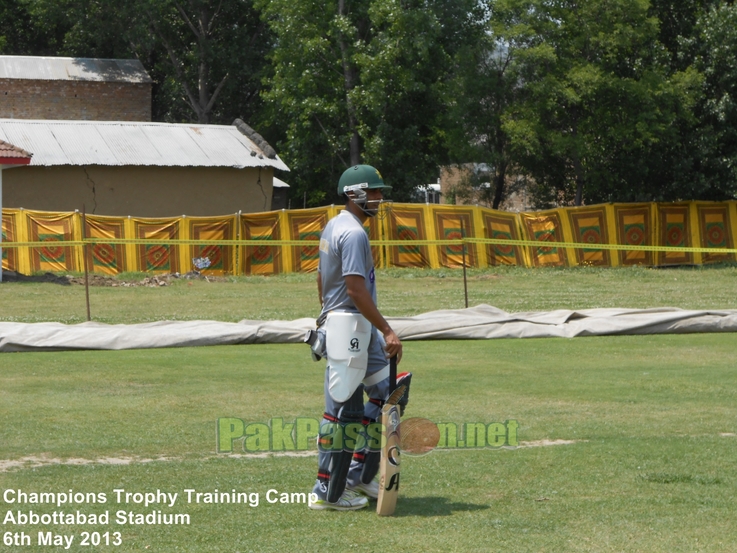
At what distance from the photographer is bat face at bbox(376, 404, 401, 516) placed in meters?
5.33

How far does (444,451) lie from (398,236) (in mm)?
24522

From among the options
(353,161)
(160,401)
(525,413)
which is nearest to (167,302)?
(160,401)

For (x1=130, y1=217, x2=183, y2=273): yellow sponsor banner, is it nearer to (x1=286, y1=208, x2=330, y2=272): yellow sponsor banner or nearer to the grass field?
(x1=286, y1=208, x2=330, y2=272): yellow sponsor banner

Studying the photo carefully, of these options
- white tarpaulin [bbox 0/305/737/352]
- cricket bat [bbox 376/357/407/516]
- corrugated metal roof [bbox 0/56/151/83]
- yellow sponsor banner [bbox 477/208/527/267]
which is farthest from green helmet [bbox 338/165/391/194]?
corrugated metal roof [bbox 0/56/151/83]

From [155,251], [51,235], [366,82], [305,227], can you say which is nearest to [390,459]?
[155,251]

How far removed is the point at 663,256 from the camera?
32594 mm

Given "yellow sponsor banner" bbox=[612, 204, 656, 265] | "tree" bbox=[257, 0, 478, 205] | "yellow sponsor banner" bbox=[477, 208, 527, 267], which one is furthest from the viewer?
"tree" bbox=[257, 0, 478, 205]

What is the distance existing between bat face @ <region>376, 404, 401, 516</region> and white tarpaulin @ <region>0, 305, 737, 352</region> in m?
8.62

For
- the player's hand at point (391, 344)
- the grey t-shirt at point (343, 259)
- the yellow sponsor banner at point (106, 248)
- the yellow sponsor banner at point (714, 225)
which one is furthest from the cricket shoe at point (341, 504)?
the yellow sponsor banner at point (714, 225)

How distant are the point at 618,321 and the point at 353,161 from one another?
25.6 meters

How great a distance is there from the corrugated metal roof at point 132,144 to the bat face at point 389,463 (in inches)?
1122

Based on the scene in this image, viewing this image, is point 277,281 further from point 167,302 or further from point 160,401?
point 160,401

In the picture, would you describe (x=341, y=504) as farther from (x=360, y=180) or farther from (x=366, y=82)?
(x=366, y=82)

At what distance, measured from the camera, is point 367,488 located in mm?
5793
